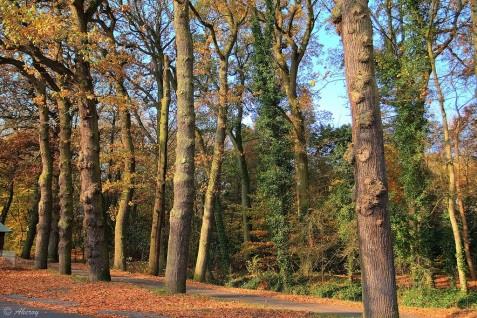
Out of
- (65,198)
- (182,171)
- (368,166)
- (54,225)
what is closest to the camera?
(368,166)

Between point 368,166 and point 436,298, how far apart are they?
12.8 m

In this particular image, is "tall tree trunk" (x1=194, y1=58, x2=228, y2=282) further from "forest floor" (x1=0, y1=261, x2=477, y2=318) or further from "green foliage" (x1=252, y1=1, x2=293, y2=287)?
"forest floor" (x1=0, y1=261, x2=477, y2=318)

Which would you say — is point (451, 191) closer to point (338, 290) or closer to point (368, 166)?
point (338, 290)

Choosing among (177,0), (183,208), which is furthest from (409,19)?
(183,208)

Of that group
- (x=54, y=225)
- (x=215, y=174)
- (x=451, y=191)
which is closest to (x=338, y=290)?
(x=451, y=191)

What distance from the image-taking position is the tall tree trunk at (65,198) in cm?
1619

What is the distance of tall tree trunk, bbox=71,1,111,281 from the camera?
45.7 ft

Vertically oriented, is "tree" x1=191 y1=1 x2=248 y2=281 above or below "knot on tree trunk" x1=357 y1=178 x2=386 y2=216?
above

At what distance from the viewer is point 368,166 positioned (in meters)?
6.29

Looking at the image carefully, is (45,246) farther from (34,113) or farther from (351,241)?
(351,241)

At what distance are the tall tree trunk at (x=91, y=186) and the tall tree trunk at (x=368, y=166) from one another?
29.9 feet

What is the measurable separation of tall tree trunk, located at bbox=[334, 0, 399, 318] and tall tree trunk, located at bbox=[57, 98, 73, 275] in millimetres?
12643

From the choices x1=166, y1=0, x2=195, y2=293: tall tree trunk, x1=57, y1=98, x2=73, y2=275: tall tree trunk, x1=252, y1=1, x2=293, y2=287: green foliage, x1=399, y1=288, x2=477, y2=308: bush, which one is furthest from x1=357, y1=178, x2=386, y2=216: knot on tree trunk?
x1=252, y1=1, x2=293, y2=287: green foliage

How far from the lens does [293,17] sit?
24078 millimetres
